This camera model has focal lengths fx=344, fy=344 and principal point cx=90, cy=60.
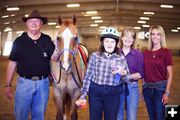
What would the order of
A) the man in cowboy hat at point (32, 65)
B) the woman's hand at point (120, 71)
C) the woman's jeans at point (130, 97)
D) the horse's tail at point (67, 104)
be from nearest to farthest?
1. the woman's hand at point (120, 71)
2. the man in cowboy hat at point (32, 65)
3. the woman's jeans at point (130, 97)
4. the horse's tail at point (67, 104)

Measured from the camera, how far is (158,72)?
4543mm

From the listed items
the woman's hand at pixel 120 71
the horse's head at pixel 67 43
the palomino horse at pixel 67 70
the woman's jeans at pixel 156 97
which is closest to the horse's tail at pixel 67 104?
the palomino horse at pixel 67 70

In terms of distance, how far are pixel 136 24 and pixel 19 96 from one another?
4203cm

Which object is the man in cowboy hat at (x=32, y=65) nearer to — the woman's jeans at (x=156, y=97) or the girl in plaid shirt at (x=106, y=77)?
the girl in plaid shirt at (x=106, y=77)

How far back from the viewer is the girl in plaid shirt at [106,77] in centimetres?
388

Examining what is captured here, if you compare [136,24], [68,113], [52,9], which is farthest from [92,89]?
[136,24]

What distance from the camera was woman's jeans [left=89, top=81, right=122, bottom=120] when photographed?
388 cm

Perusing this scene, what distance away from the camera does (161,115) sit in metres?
4.57

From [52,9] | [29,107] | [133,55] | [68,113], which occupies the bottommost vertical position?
[68,113]

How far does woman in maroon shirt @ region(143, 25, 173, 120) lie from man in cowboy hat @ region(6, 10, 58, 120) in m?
1.32

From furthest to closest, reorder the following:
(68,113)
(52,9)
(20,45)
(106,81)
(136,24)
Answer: (136,24) → (52,9) → (68,113) → (20,45) → (106,81)

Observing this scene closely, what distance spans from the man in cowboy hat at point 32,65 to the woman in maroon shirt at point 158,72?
1321 millimetres

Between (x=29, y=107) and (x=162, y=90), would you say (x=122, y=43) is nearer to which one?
(x=162, y=90)

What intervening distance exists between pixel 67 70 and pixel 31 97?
1.97ft
